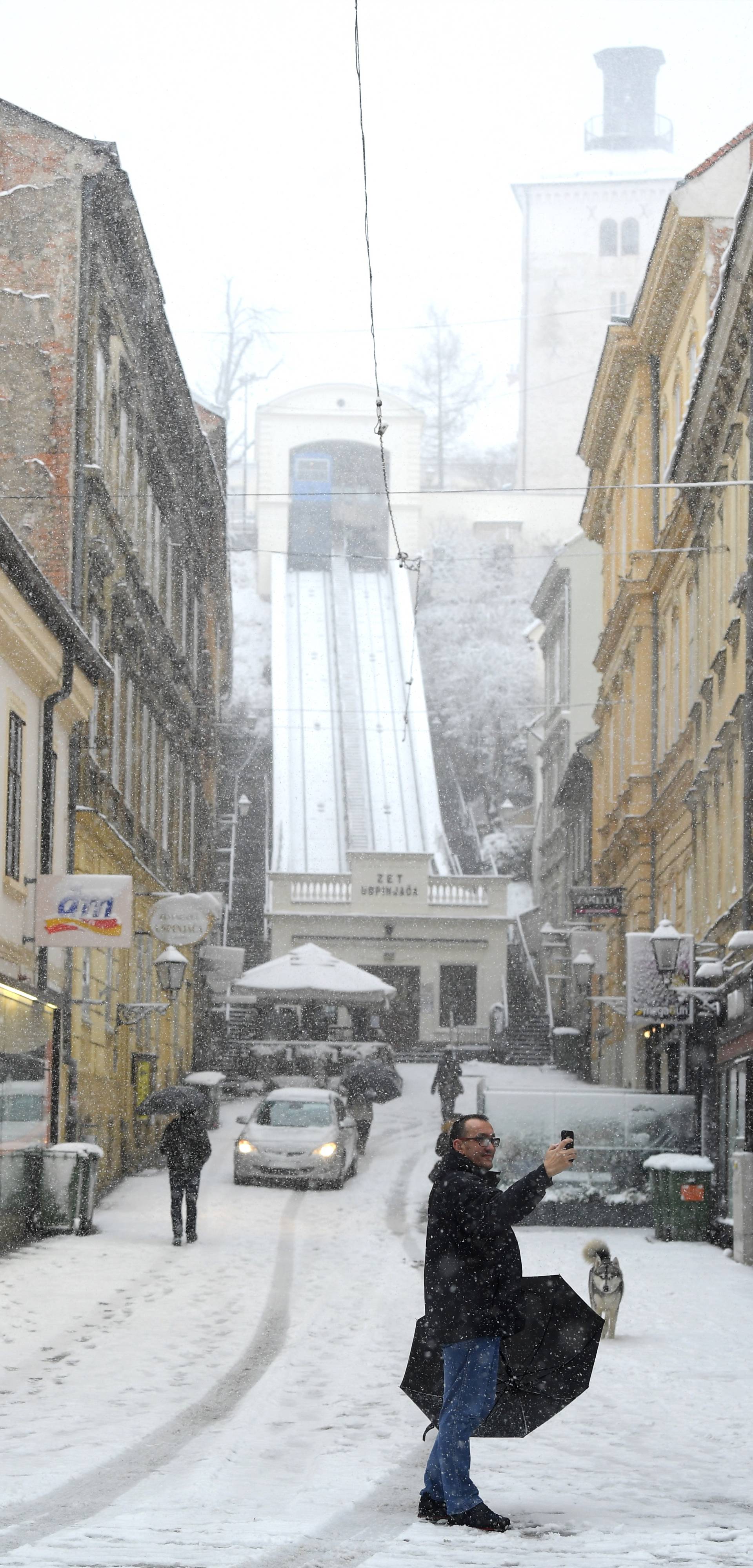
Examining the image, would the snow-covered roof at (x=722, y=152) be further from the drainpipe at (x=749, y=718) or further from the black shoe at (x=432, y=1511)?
the black shoe at (x=432, y=1511)

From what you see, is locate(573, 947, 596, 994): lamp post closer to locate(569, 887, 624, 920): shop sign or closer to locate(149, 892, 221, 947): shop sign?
locate(569, 887, 624, 920): shop sign

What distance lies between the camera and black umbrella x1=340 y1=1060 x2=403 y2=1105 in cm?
2922

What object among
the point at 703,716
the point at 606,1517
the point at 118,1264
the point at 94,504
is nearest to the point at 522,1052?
the point at 703,716

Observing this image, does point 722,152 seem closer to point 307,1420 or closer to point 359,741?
point 307,1420

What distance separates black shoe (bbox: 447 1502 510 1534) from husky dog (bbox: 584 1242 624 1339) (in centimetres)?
537

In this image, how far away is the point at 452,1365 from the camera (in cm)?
684

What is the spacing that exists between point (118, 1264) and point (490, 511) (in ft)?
251

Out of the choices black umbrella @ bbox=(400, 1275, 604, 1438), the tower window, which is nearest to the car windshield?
black umbrella @ bbox=(400, 1275, 604, 1438)

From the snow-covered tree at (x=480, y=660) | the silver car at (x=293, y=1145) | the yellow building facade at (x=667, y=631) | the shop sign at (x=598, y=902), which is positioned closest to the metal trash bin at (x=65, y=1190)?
Result: the silver car at (x=293, y=1145)

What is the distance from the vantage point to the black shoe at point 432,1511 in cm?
679

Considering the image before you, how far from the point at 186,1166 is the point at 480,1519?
11.6 meters

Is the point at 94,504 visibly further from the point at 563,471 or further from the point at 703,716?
the point at 563,471

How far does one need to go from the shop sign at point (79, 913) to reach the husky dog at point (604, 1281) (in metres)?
7.70

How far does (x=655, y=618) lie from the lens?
32.5 meters
